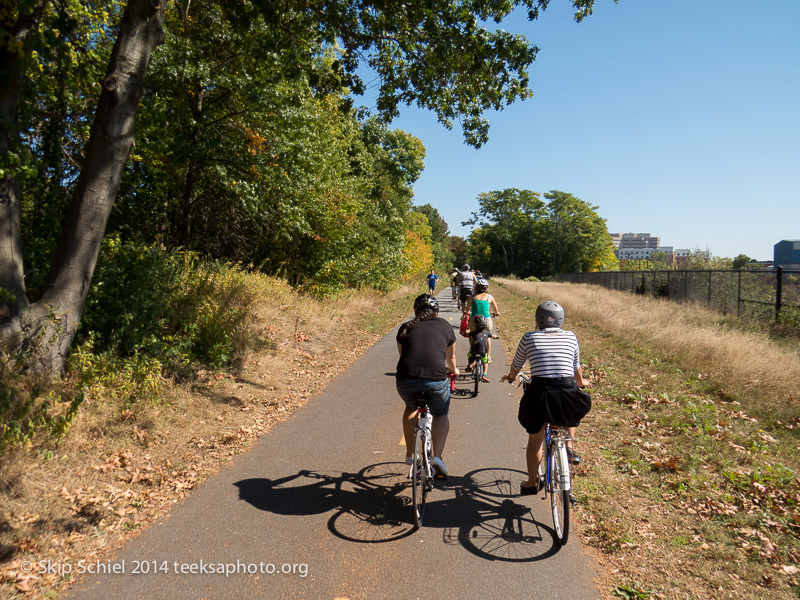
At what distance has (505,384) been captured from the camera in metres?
9.93

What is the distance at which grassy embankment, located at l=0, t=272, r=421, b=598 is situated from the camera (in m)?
3.88

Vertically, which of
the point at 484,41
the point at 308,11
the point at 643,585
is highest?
the point at 308,11

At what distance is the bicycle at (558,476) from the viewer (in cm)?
402

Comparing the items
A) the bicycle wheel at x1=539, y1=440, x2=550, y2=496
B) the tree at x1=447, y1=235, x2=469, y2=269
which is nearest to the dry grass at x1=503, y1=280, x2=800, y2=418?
the bicycle wheel at x1=539, y1=440, x2=550, y2=496

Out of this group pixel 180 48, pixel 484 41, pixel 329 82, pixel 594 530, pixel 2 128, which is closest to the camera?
pixel 594 530

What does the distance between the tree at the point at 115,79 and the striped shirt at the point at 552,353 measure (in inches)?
187

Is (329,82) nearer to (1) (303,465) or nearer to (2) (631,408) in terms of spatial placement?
(1) (303,465)

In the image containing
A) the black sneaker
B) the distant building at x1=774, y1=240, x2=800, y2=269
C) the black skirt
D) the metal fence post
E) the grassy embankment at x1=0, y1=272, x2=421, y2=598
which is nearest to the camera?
the grassy embankment at x1=0, y1=272, x2=421, y2=598

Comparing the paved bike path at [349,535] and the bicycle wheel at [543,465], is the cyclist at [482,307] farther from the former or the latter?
the bicycle wheel at [543,465]

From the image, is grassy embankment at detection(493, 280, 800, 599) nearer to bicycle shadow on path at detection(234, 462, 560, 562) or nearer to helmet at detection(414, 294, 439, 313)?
bicycle shadow on path at detection(234, 462, 560, 562)

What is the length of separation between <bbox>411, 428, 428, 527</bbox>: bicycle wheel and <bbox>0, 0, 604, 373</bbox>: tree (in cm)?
436

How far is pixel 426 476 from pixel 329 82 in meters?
8.02

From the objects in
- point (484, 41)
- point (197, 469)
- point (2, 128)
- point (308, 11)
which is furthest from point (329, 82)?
point (197, 469)

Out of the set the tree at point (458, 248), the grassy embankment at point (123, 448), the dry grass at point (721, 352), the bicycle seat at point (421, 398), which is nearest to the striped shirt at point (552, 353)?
the bicycle seat at point (421, 398)
